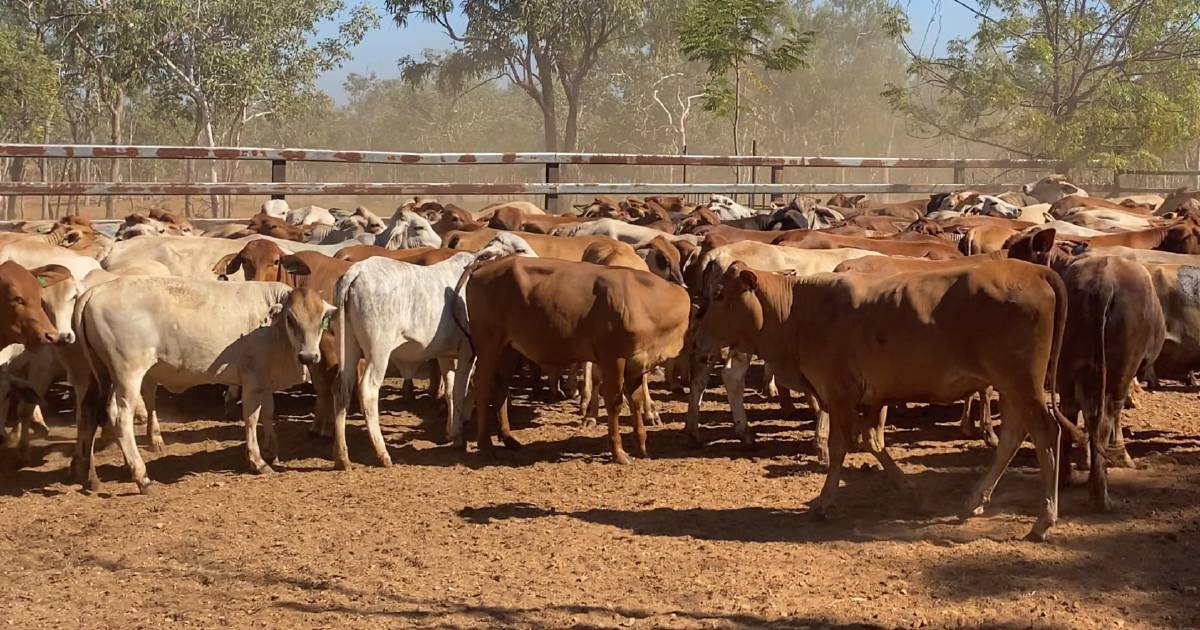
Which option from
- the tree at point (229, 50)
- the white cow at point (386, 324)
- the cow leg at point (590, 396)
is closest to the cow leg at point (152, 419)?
the white cow at point (386, 324)

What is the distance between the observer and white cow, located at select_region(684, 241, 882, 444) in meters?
Answer: 10.2

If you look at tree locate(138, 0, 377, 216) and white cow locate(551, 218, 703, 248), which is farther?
tree locate(138, 0, 377, 216)

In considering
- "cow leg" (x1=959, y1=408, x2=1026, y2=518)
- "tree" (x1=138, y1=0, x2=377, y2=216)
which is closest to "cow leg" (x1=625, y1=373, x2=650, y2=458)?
"cow leg" (x1=959, y1=408, x2=1026, y2=518)

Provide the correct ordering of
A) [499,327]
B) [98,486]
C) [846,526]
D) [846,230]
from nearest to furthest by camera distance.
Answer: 1. [846,526]
2. [98,486]
3. [499,327]
4. [846,230]

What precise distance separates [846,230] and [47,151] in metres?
11.5

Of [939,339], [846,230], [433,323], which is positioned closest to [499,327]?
[433,323]

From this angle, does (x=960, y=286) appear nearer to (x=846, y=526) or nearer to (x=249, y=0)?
(x=846, y=526)

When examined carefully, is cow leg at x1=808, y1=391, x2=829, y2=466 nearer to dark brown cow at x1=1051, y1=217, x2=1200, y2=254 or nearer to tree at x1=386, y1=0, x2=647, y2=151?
dark brown cow at x1=1051, y1=217, x2=1200, y2=254

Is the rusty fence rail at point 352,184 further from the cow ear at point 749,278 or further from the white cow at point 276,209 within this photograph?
the cow ear at point 749,278

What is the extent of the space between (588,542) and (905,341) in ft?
7.66

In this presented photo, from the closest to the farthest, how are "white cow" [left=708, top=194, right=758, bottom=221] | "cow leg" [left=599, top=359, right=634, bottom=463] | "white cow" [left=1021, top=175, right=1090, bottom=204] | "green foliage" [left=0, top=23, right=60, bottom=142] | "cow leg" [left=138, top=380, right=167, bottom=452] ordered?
1. "cow leg" [left=599, top=359, right=634, bottom=463]
2. "cow leg" [left=138, top=380, right=167, bottom=452]
3. "white cow" [left=708, top=194, right=758, bottom=221]
4. "white cow" [left=1021, top=175, right=1090, bottom=204]
5. "green foliage" [left=0, top=23, right=60, bottom=142]

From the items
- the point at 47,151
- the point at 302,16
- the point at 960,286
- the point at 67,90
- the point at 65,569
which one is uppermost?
the point at 302,16

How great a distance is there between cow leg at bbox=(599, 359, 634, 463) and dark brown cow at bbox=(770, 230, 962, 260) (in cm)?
330

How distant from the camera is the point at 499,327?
1010cm
